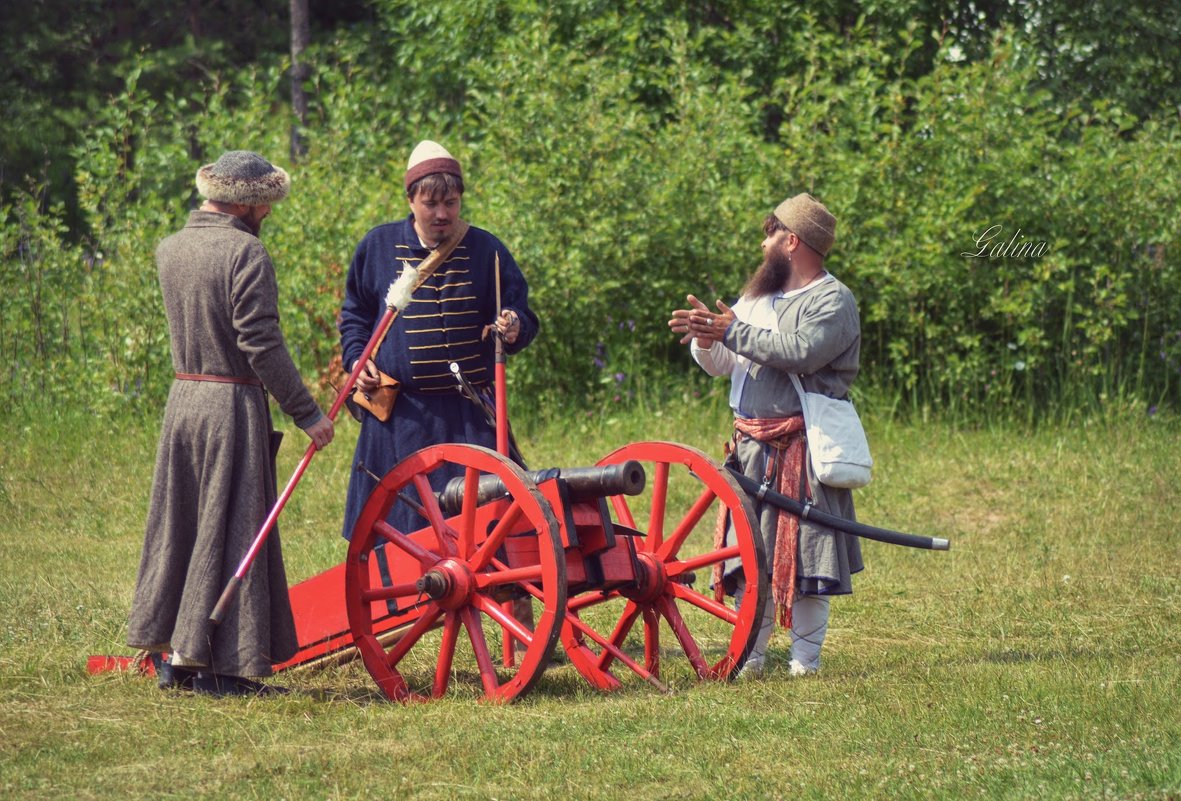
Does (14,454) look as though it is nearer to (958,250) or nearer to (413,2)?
(958,250)

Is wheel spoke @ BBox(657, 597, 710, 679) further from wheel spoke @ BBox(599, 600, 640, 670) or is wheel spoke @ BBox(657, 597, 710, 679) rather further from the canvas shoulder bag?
the canvas shoulder bag

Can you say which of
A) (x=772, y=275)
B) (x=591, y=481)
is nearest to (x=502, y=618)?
(x=591, y=481)

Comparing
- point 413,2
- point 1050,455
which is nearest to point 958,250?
point 1050,455

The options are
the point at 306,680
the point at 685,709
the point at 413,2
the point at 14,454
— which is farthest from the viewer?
the point at 413,2

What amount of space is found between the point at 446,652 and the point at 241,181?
174cm

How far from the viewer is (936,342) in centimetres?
1090

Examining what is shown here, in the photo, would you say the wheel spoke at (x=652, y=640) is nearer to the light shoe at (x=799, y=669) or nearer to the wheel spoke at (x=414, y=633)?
the light shoe at (x=799, y=669)

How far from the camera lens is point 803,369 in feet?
17.9

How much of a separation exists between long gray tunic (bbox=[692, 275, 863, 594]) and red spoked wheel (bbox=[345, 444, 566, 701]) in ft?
3.07

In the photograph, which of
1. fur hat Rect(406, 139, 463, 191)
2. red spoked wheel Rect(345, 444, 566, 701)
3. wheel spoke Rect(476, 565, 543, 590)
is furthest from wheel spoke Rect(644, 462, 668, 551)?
fur hat Rect(406, 139, 463, 191)

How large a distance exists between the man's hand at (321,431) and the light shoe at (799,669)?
1923 mm

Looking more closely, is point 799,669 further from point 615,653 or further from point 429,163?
point 429,163

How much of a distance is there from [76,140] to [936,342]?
48.8ft

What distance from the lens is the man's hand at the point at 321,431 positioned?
511 cm
